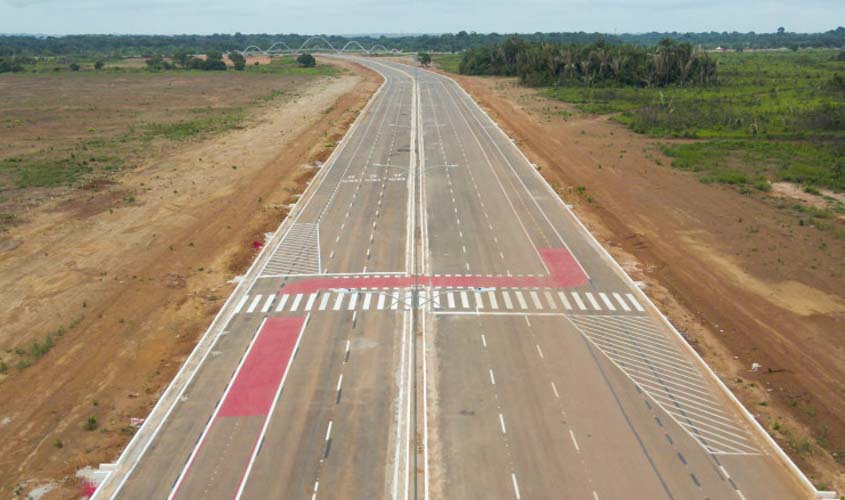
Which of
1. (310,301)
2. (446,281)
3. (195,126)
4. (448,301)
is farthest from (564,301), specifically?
(195,126)

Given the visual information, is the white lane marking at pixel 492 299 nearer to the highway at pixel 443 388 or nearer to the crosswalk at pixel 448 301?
the crosswalk at pixel 448 301

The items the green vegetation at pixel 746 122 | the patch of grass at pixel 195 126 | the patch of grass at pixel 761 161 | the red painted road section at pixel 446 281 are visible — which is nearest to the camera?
the red painted road section at pixel 446 281

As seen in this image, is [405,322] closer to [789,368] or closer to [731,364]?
[731,364]

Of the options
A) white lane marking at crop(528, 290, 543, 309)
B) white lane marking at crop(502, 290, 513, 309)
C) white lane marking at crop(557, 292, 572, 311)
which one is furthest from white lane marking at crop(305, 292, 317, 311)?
white lane marking at crop(557, 292, 572, 311)

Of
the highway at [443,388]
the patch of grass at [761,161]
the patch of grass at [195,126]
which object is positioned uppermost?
the patch of grass at [195,126]

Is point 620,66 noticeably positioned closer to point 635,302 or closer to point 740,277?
point 740,277

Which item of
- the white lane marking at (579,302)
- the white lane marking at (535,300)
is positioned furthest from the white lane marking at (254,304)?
the white lane marking at (579,302)

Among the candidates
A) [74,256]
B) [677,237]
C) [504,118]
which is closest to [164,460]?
[74,256]

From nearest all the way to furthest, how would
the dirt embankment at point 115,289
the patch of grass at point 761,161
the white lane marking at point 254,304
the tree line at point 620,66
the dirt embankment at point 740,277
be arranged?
the dirt embankment at point 115,289 < the dirt embankment at point 740,277 < the white lane marking at point 254,304 < the patch of grass at point 761,161 < the tree line at point 620,66
